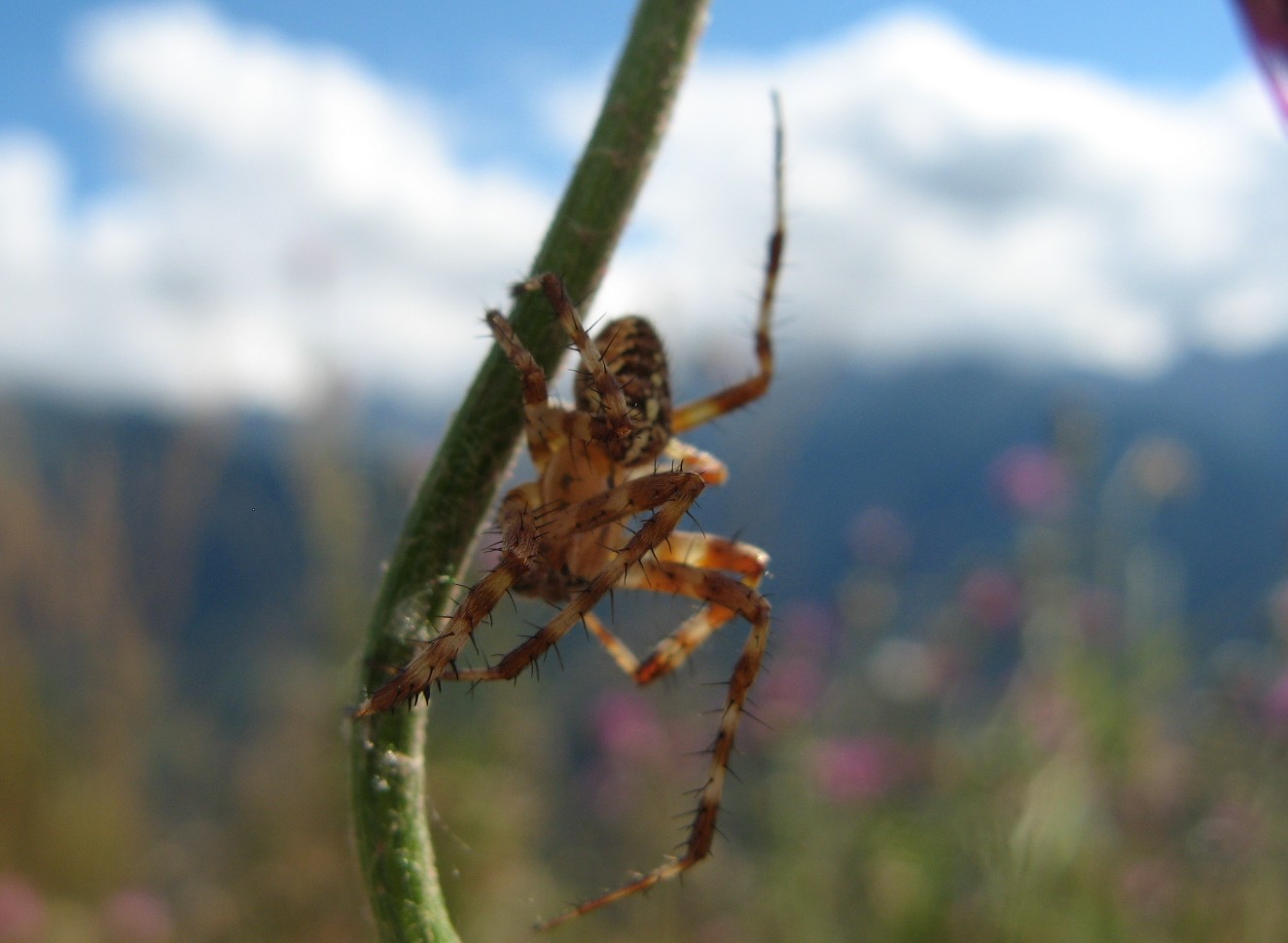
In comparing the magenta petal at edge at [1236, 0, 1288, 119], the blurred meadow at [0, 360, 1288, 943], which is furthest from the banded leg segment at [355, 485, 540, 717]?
the blurred meadow at [0, 360, 1288, 943]

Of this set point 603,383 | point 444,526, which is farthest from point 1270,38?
point 603,383

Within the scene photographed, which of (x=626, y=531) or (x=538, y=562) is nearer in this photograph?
(x=538, y=562)

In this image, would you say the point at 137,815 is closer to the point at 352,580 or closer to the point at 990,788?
the point at 352,580

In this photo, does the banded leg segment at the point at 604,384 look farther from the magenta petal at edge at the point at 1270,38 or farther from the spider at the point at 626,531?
the magenta petal at edge at the point at 1270,38

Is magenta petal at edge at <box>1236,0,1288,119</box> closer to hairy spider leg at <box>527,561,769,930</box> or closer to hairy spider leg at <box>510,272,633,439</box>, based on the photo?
hairy spider leg at <box>510,272,633,439</box>

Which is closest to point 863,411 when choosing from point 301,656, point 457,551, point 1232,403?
point 1232,403

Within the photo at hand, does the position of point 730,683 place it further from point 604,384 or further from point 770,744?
point 770,744
